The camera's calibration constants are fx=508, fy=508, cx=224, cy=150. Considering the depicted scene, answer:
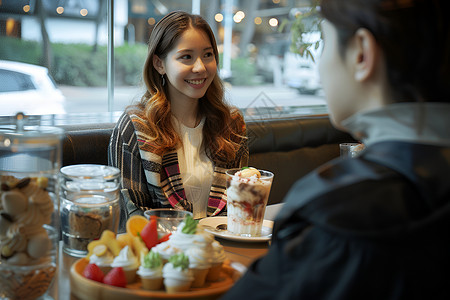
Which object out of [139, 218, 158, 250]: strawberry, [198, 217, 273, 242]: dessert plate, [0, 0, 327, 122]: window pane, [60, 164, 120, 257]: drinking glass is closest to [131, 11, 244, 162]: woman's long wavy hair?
[0, 0, 327, 122]: window pane

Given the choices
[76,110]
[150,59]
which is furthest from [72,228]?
[76,110]

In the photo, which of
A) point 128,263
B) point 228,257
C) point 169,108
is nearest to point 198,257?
point 128,263

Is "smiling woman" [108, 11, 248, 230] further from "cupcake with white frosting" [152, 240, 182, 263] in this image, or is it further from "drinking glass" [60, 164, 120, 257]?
"cupcake with white frosting" [152, 240, 182, 263]

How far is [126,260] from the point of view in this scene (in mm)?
1009

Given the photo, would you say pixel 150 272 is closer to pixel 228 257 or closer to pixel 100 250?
pixel 100 250

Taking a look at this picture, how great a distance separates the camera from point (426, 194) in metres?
0.65

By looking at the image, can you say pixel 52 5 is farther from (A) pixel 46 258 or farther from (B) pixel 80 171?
(A) pixel 46 258

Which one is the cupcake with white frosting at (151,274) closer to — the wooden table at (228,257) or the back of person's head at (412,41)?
the wooden table at (228,257)

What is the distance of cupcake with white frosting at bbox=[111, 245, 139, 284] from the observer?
1002mm

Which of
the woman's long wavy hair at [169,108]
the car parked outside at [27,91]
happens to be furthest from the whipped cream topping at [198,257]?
the car parked outside at [27,91]

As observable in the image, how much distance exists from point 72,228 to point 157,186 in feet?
2.67

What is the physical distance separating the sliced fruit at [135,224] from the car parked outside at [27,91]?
5.20 ft

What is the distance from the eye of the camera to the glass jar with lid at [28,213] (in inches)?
37.9

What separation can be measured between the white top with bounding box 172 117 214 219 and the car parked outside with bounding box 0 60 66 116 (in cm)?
88
